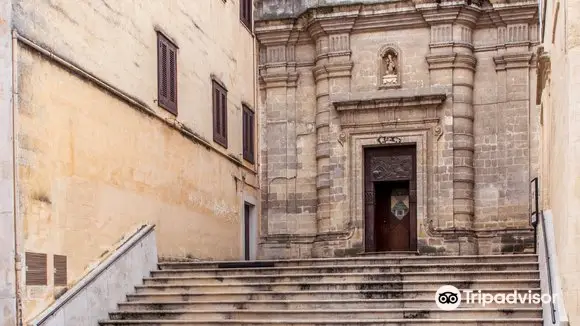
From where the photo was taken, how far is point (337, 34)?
1870cm

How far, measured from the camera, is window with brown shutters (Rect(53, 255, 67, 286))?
10.7 metres

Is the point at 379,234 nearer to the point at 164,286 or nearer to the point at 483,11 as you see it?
the point at 483,11

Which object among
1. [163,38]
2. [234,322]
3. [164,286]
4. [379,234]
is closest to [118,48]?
[163,38]

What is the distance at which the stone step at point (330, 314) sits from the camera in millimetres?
10539

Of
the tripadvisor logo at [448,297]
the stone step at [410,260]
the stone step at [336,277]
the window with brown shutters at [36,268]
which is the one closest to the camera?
the window with brown shutters at [36,268]

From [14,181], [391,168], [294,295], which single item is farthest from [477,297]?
[391,168]

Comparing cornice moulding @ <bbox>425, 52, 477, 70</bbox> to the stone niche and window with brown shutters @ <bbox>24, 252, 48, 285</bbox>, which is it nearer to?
the stone niche

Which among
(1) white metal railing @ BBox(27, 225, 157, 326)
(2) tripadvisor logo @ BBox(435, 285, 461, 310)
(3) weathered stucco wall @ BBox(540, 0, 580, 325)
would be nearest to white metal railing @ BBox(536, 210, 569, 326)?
(3) weathered stucco wall @ BBox(540, 0, 580, 325)

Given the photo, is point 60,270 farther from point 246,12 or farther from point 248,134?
point 246,12

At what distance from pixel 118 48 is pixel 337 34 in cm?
694

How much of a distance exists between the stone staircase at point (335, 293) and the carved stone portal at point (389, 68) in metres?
6.65

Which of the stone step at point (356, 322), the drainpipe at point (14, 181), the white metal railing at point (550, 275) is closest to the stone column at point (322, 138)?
the white metal railing at point (550, 275)

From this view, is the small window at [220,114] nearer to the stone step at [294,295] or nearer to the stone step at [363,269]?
the stone step at [363,269]

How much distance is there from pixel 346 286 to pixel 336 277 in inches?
12.0
